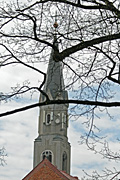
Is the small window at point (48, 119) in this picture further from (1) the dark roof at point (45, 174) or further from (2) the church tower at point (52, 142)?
(1) the dark roof at point (45, 174)

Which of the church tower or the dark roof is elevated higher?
the church tower

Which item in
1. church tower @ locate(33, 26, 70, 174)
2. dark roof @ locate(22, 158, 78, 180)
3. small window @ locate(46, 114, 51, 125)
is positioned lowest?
dark roof @ locate(22, 158, 78, 180)

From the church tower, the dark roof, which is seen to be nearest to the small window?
the church tower

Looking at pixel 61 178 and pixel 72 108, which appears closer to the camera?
pixel 72 108

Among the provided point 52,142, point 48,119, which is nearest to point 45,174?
point 52,142

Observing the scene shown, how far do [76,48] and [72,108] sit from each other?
80cm

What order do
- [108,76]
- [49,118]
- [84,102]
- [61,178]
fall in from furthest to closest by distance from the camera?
1. [49,118]
2. [61,178]
3. [108,76]
4. [84,102]

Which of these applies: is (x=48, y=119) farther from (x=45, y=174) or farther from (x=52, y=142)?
(x=45, y=174)

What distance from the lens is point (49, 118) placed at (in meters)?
58.6

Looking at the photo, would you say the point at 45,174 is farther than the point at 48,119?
No

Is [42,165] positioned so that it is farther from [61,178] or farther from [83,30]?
[83,30]

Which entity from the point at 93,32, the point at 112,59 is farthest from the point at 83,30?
the point at 112,59

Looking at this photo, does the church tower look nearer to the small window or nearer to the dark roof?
the small window

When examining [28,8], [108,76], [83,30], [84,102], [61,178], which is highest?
[61,178]
